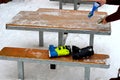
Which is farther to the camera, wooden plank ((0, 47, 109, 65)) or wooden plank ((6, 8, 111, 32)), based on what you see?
wooden plank ((6, 8, 111, 32))

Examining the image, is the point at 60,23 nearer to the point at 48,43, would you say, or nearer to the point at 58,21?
the point at 58,21

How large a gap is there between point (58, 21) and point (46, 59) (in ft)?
2.35

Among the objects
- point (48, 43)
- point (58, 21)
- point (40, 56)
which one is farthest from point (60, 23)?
point (48, 43)

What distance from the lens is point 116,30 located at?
4781 millimetres

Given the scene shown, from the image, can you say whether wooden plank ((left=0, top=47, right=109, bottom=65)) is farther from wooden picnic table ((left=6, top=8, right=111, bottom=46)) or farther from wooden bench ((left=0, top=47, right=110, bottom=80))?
wooden picnic table ((left=6, top=8, right=111, bottom=46))

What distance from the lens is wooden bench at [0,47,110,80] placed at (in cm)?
248

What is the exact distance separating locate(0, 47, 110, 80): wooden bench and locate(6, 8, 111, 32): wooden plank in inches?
12.8

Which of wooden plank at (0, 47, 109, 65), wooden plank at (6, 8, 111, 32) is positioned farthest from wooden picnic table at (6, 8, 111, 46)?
wooden plank at (0, 47, 109, 65)

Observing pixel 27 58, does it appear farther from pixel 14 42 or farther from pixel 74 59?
pixel 14 42

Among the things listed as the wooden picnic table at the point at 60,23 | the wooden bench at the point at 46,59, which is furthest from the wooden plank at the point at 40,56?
the wooden picnic table at the point at 60,23

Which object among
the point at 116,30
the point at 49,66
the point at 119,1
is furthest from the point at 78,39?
the point at 119,1

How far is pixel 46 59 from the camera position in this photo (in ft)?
8.38

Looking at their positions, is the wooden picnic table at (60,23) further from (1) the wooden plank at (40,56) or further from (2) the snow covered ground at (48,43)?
(2) the snow covered ground at (48,43)

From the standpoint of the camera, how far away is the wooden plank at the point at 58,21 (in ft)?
9.52
